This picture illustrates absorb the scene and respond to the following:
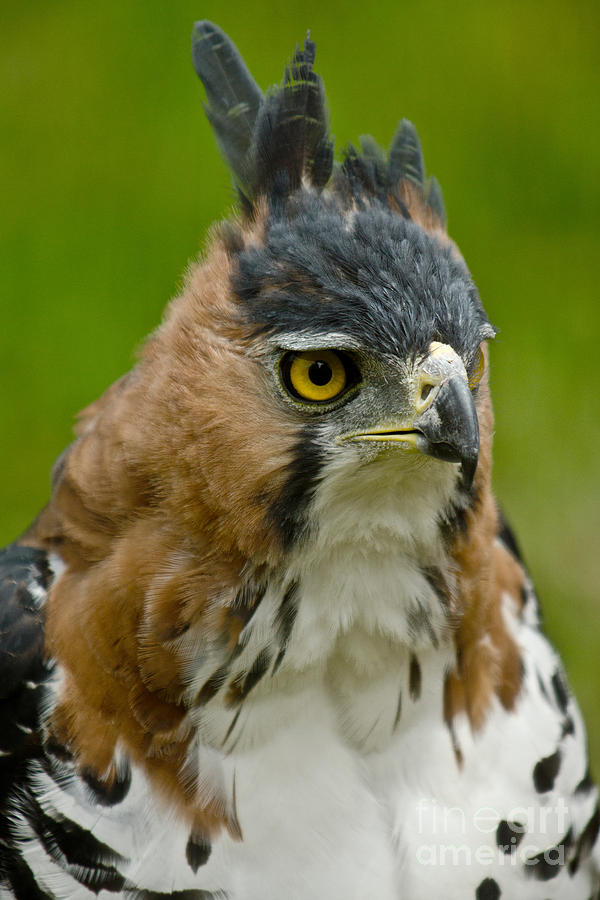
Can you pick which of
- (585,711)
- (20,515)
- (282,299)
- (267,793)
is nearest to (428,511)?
(282,299)

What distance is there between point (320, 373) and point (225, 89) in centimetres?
93

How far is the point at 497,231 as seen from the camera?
639 cm

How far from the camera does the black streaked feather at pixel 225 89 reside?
3051mm

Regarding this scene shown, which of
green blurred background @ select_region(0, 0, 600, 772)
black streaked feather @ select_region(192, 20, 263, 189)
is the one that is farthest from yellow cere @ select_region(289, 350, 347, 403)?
green blurred background @ select_region(0, 0, 600, 772)

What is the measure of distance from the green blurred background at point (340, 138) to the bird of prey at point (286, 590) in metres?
2.89

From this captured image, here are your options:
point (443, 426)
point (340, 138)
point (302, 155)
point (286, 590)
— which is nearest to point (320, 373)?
point (443, 426)

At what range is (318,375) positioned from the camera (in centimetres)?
259

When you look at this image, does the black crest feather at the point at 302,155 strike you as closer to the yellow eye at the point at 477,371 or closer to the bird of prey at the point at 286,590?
the bird of prey at the point at 286,590

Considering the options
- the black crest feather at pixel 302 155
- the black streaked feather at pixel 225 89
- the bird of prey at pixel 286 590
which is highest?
the black streaked feather at pixel 225 89

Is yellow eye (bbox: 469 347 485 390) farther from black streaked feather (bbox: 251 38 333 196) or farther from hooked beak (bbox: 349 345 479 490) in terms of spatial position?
black streaked feather (bbox: 251 38 333 196)

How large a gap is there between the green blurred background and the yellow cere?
11.2 feet

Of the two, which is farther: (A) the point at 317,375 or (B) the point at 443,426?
(A) the point at 317,375

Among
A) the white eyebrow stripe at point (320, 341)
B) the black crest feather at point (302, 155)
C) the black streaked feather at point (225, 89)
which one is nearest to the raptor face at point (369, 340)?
the white eyebrow stripe at point (320, 341)

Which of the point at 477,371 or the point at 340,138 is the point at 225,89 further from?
the point at 340,138
